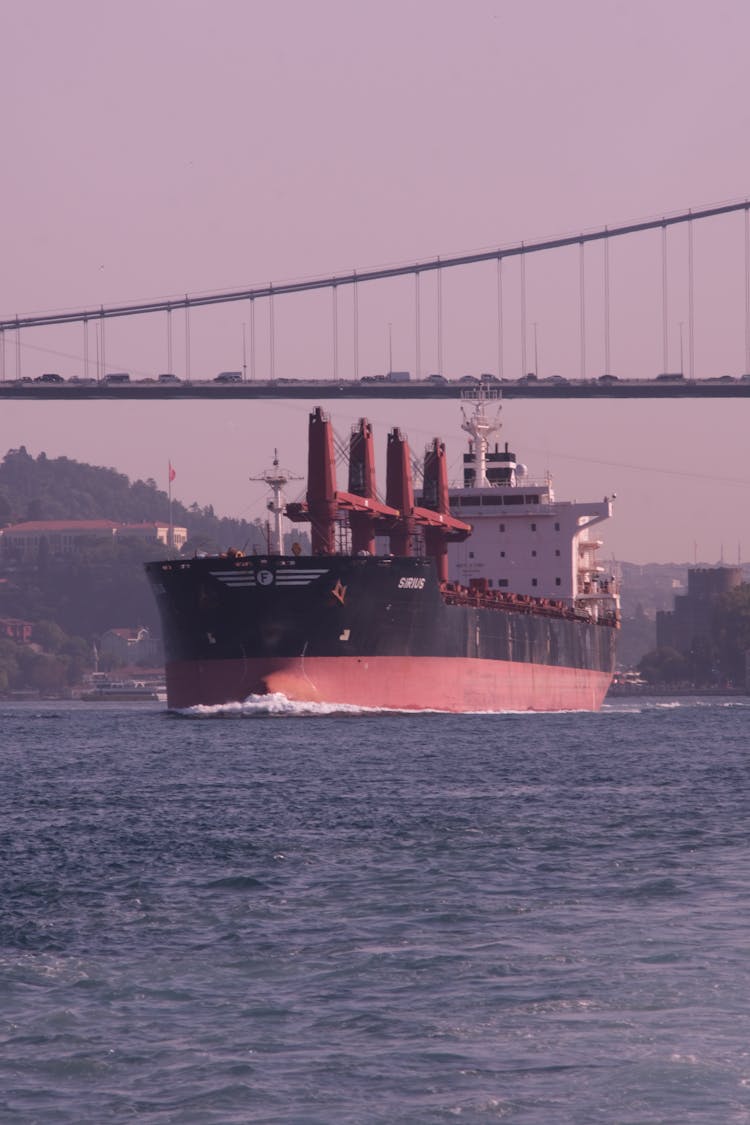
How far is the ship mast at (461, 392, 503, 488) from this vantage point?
71.9 metres

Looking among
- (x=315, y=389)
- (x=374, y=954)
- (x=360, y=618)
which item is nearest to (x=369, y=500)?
(x=360, y=618)

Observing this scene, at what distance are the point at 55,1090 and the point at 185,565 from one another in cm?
3633

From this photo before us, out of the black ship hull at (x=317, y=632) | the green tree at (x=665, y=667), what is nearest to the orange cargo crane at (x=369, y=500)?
the black ship hull at (x=317, y=632)

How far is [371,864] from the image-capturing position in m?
18.3

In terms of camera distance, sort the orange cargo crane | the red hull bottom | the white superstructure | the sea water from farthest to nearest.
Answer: the white superstructure → the orange cargo crane → the red hull bottom → the sea water

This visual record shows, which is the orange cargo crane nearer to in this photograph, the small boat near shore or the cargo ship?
the cargo ship

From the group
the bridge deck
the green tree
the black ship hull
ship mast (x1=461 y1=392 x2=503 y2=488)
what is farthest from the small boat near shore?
the black ship hull

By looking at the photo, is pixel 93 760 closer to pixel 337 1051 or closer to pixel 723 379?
pixel 337 1051

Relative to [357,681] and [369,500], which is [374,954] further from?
[369,500]

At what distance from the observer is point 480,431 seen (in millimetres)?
74500

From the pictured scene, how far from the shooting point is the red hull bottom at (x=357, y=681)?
148 feet

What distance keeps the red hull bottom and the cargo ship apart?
43 millimetres

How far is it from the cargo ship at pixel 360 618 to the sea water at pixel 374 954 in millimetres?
17195

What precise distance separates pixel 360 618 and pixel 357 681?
→ 1778mm
